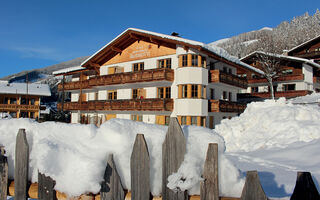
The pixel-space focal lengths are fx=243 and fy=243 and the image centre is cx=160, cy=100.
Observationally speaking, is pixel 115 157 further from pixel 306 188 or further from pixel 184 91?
pixel 184 91

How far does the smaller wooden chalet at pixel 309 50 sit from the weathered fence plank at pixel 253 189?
203 ft

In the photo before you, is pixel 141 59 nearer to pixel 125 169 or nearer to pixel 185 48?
pixel 185 48

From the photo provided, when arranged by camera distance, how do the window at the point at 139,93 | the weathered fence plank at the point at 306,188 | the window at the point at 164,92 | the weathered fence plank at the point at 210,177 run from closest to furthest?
1. the weathered fence plank at the point at 306,188
2. the weathered fence plank at the point at 210,177
3. the window at the point at 164,92
4. the window at the point at 139,93

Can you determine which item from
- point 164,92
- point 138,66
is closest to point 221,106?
point 164,92

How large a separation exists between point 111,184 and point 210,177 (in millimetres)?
756

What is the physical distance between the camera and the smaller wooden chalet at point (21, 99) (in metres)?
46.8

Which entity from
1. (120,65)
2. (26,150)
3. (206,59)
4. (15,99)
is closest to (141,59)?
(120,65)

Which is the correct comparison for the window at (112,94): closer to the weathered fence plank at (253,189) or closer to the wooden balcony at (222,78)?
the wooden balcony at (222,78)

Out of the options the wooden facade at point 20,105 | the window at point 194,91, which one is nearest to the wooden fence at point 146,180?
the window at point 194,91

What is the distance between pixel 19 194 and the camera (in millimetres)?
2191

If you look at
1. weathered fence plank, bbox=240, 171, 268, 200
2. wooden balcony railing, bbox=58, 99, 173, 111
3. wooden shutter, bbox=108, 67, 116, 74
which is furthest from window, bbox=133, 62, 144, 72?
weathered fence plank, bbox=240, 171, 268, 200

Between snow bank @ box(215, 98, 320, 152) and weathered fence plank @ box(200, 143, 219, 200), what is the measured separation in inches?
263

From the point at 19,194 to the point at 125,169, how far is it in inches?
42.3

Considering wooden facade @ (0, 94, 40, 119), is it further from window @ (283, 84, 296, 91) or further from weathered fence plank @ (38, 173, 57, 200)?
weathered fence plank @ (38, 173, 57, 200)
